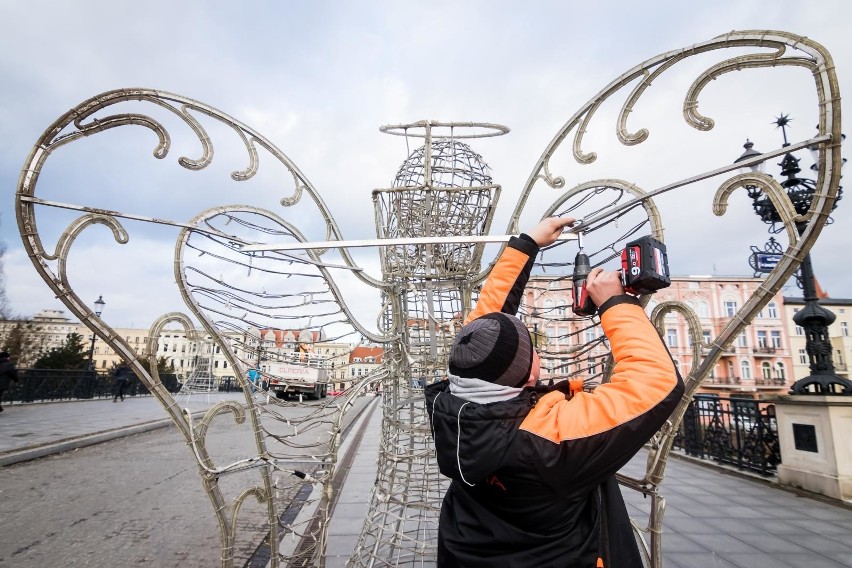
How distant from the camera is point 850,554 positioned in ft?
11.7

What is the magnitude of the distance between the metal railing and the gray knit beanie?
22.4 ft

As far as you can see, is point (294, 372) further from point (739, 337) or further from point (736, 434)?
point (739, 337)

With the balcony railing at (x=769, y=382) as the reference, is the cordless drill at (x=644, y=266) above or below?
above

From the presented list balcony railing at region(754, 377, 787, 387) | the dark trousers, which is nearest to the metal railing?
the dark trousers

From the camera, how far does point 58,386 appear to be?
14617 mm

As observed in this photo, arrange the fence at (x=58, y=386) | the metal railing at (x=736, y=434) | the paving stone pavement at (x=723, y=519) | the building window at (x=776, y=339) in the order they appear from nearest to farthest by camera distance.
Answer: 1. the paving stone pavement at (x=723, y=519)
2. the metal railing at (x=736, y=434)
3. the fence at (x=58, y=386)
4. the building window at (x=776, y=339)

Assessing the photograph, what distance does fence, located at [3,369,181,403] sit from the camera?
42.3 ft

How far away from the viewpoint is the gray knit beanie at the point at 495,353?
3.72 ft

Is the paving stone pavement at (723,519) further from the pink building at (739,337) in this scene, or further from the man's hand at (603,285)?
the pink building at (739,337)

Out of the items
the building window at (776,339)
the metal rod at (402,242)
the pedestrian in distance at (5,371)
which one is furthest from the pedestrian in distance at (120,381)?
the building window at (776,339)

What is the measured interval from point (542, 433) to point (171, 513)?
4.96m

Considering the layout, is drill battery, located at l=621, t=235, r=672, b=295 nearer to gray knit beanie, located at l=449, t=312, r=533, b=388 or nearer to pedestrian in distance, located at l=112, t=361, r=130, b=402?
gray knit beanie, located at l=449, t=312, r=533, b=388

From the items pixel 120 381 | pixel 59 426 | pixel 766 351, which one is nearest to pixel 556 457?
pixel 59 426

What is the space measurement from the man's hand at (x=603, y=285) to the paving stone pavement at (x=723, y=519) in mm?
2973
